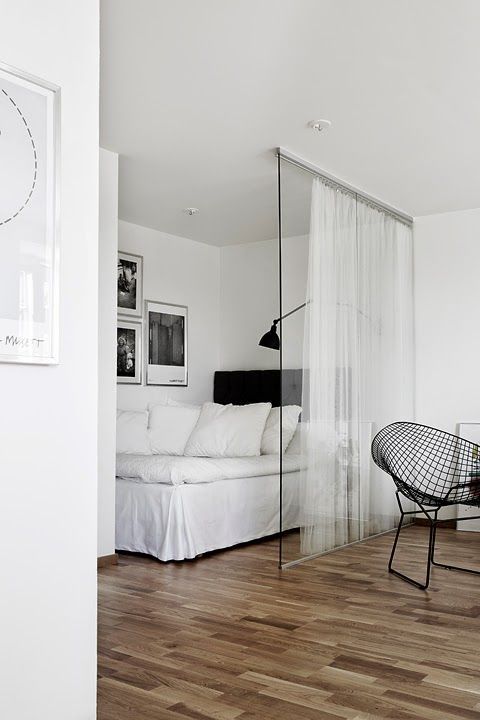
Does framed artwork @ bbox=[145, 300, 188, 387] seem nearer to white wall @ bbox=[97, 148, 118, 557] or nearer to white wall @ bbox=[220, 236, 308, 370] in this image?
white wall @ bbox=[220, 236, 308, 370]

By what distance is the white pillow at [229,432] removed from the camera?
5.51m

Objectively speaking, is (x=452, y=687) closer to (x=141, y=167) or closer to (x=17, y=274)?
(x=17, y=274)

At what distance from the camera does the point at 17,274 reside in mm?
1781

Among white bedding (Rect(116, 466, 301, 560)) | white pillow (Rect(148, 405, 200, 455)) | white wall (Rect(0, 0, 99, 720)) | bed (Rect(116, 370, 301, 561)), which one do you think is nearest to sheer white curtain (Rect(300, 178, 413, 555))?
bed (Rect(116, 370, 301, 561))

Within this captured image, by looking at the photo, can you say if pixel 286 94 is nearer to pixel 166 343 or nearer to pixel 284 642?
pixel 284 642

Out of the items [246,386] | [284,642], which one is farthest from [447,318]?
[284,642]

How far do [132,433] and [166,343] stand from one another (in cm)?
133

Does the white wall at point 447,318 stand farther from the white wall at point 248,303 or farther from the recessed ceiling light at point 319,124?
the recessed ceiling light at point 319,124

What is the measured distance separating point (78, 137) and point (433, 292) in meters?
4.59

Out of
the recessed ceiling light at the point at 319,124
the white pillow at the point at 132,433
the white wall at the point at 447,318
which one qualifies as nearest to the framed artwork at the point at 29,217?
the recessed ceiling light at the point at 319,124

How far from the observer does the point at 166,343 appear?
6504 millimetres

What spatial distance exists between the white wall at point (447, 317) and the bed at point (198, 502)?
166cm

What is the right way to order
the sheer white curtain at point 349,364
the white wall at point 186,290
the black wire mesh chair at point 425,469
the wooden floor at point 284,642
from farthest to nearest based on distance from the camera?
the white wall at point 186,290
the sheer white curtain at point 349,364
the black wire mesh chair at point 425,469
the wooden floor at point 284,642

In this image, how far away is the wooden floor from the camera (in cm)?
238
